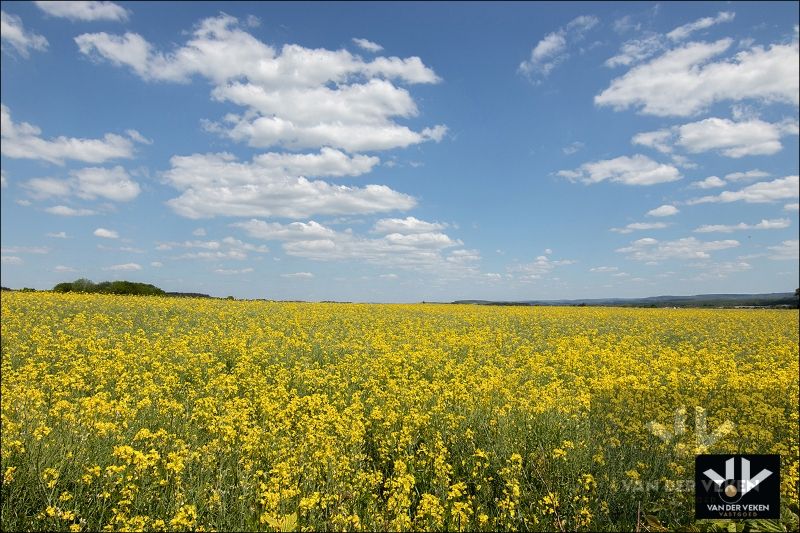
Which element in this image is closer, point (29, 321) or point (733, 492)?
point (733, 492)

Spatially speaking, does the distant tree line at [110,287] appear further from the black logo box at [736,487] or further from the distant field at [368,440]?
the black logo box at [736,487]

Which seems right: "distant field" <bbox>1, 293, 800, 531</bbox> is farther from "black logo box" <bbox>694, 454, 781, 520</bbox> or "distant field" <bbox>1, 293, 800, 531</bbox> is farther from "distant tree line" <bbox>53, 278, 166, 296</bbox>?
"distant tree line" <bbox>53, 278, 166, 296</bbox>

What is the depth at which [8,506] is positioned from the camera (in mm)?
4836

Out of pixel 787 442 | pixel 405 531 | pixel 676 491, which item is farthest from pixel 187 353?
pixel 787 442

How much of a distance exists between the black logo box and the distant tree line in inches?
1590

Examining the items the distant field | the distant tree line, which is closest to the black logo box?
the distant field

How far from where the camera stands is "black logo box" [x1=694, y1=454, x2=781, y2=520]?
5152 millimetres

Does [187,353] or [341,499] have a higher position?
[187,353]

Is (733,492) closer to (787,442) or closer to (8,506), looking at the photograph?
(787,442)

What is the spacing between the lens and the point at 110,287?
39188mm

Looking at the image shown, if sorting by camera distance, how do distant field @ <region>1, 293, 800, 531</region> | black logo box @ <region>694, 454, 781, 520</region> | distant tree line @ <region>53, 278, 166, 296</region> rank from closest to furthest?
1. distant field @ <region>1, 293, 800, 531</region>
2. black logo box @ <region>694, 454, 781, 520</region>
3. distant tree line @ <region>53, 278, 166, 296</region>

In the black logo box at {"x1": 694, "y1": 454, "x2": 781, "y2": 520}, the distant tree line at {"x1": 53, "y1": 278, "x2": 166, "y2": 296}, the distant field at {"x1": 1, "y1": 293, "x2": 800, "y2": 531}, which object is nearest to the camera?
the distant field at {"x1": 1, "y1": 293, "x2": 800, "y2": 531}

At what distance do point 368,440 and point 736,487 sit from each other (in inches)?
185

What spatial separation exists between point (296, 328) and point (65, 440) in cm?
1182
